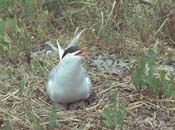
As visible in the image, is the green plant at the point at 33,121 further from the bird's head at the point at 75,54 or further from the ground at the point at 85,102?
the bird's head at the point at 75,54

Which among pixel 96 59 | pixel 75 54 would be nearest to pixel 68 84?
pixel 75 54

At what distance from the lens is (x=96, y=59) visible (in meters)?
4.22

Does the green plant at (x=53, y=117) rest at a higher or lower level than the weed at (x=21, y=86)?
lower

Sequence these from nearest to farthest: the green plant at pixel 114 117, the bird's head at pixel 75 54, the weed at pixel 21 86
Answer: the green plant at pixel 114 117 → the bird's head at pixel 75 54 → the weed at pixel 21 86

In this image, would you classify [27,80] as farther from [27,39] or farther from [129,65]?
[129,65]

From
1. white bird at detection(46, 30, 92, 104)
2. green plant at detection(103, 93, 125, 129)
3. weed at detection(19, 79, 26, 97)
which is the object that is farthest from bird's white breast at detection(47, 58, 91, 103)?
green plant at detection(103, 93, 125, 129)

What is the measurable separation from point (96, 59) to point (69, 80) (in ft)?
2.58

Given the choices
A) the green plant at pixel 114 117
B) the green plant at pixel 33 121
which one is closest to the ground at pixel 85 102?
the green plant at pixel 33 121

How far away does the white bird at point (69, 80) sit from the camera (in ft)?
11.2

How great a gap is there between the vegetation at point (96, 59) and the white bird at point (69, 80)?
86mm

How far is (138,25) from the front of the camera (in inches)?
172

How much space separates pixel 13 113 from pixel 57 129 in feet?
1.05

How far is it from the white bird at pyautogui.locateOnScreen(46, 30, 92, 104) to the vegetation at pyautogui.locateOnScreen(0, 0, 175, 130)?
3.4 inches

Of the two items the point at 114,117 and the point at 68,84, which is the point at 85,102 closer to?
the point at 68,84
